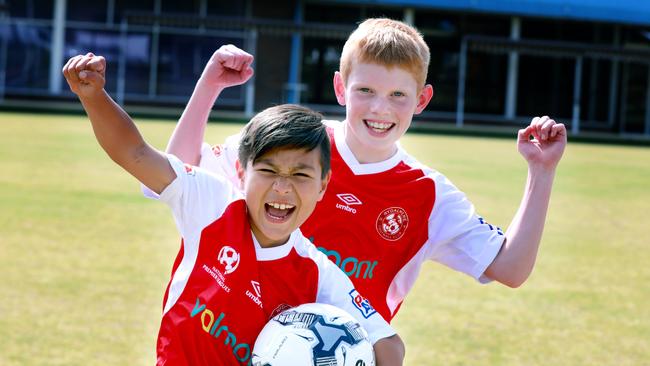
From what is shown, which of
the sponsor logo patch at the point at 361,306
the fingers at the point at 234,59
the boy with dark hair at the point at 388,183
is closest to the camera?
the sponsor logo patch at the point at 361,306

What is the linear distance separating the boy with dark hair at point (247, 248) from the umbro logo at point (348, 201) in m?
0.61

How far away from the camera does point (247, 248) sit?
3.20 meters

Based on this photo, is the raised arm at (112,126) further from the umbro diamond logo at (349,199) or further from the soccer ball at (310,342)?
the umbro diamond logo at (349,199)

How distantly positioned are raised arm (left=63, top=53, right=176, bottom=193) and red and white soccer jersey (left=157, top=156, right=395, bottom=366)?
6 centimetres

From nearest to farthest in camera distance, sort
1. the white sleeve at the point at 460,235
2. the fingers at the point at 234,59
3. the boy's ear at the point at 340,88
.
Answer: the fingers at the point at 234,59 → the white sleeve at the point at 460,235 → the boy's ear at the point at 340,88

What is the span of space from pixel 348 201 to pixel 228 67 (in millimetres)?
713

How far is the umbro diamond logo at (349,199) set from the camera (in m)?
3.90

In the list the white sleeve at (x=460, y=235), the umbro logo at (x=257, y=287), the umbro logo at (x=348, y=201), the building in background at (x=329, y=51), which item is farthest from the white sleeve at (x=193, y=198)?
the building in background at (x=329, y=51)

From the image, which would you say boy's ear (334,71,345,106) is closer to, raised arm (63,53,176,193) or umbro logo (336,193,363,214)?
umbro logo (336,193,363,214)

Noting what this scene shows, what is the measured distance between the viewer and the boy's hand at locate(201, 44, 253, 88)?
12.0 feet

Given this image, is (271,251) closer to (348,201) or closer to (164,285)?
(348,201)

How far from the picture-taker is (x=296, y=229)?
3303 millimetres

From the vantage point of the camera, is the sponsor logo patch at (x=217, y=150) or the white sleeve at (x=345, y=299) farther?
the sponsor logo patch at (x=217, y=150)

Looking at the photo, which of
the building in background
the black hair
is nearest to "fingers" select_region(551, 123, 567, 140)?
the black hair
